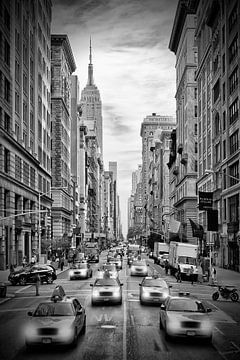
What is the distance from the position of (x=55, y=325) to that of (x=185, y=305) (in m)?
5.12

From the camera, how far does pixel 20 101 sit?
7350 cm

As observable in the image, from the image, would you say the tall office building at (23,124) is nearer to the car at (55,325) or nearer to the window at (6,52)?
the window at (6,52)

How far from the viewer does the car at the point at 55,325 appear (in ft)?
56.1

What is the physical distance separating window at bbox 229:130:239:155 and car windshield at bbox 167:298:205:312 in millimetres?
45703

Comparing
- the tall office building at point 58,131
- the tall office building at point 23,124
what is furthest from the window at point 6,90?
the tall office building at point 58,131

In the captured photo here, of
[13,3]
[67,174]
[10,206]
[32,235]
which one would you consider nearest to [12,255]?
[10,206]

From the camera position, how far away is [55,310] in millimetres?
18562

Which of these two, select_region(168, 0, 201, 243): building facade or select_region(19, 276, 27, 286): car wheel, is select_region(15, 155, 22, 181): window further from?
select_region(168, 0, 201, 243): building facade

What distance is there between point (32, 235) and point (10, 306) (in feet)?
175

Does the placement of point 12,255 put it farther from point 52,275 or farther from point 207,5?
point 207,5

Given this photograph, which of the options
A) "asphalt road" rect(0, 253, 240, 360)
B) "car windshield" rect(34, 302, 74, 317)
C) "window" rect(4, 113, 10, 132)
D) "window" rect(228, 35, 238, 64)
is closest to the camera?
"asphalt road" rect(0, 253, 240, 360)

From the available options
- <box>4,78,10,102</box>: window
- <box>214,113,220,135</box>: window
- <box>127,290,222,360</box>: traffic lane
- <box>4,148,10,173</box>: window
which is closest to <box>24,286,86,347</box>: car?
<box>127,290,222,360</box>: traffic lane

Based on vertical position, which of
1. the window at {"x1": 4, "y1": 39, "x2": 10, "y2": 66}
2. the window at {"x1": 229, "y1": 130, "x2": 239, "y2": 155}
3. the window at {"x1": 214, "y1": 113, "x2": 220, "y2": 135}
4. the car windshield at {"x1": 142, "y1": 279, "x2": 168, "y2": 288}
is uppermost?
the window at {"x1": 4, "y1": 39, "x2": 10, "y2": 66}

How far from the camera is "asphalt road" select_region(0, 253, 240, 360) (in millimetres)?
16844
